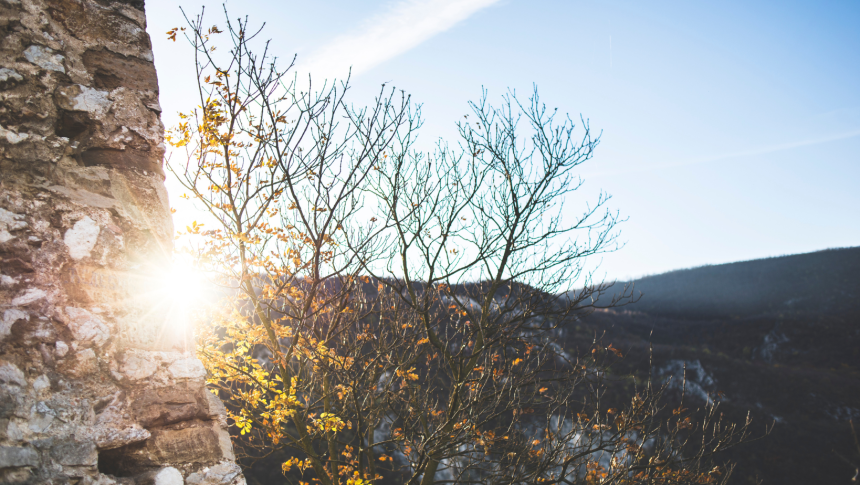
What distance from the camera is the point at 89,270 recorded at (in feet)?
5.06

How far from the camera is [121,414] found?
1470 mm

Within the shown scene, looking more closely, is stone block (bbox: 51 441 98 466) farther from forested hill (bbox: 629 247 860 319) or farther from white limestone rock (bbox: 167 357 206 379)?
forested hill (bbox: 629 247 860 319)

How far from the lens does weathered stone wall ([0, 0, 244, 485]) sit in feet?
4.36

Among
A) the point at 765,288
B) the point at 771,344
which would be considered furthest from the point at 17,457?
the point at 765,288

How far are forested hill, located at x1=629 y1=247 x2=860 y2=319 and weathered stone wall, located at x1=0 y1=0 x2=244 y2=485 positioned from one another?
4220 centimetres

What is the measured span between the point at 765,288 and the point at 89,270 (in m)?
52.2

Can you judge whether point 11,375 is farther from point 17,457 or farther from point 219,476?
point 219,476

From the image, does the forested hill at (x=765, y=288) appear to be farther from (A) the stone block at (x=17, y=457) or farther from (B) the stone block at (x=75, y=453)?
(A) the stone block at (x=17, y=457)

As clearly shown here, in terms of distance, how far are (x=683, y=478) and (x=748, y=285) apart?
47.0m

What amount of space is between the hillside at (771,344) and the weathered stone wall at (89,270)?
1038cm

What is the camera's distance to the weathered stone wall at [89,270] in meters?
1.33

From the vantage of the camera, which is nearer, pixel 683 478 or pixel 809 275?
pixel 683 478

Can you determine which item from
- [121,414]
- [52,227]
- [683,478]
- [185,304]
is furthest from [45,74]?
[683,478]

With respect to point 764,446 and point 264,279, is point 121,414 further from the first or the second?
point 764,446
